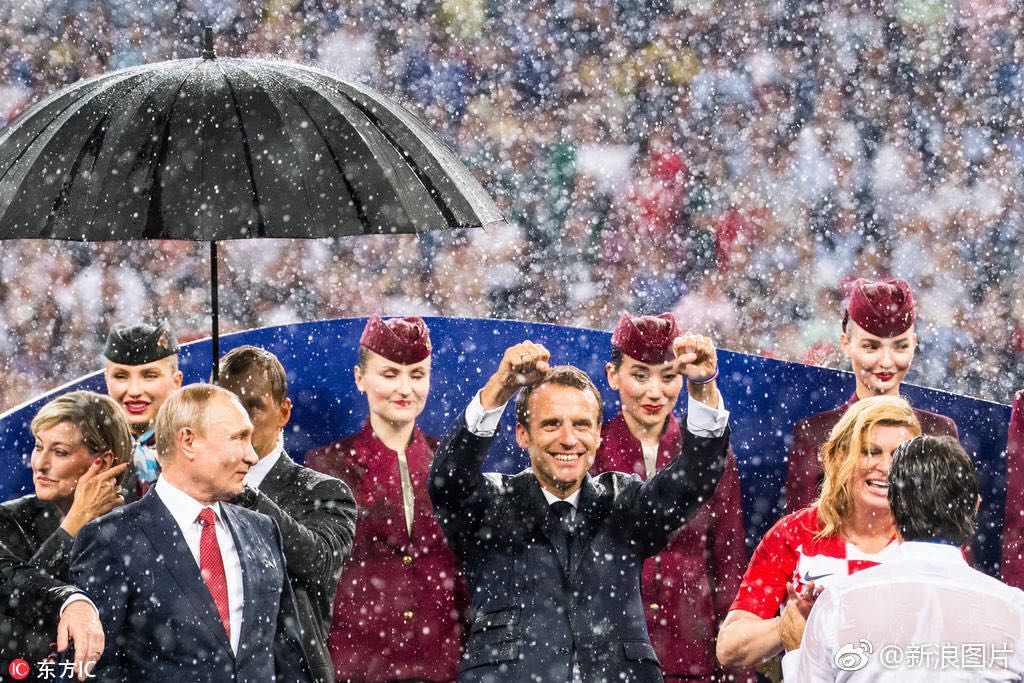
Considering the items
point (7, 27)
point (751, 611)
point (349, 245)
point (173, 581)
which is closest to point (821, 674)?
point (751, 611)

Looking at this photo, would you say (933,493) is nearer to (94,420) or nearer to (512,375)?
(512,375)

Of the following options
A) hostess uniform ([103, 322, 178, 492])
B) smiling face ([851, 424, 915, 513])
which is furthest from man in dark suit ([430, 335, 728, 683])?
hostess uniform ([103, 322, 178, 492])

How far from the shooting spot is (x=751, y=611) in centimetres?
478

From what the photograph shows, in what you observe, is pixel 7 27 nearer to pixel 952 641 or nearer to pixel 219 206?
pixel 219 206

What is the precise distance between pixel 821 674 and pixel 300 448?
7.50ft

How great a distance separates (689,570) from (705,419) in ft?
2.56

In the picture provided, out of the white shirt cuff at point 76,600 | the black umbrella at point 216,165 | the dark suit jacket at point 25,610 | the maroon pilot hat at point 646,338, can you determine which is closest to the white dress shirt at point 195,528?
the white shirt cuff at point 76,600

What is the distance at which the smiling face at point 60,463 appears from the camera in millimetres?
4977

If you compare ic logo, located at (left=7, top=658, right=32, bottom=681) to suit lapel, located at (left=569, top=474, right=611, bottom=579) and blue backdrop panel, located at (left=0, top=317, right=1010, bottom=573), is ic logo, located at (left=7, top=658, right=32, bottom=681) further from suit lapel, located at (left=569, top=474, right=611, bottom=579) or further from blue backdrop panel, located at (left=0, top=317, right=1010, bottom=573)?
suit lapel, located at (left=569, top=474, right=611, bottom=579)

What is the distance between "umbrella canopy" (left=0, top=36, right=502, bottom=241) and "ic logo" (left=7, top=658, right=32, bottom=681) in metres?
1.73

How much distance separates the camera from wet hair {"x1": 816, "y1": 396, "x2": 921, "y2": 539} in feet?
16.2

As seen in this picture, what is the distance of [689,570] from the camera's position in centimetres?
524

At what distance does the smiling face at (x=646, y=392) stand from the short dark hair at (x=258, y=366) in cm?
119

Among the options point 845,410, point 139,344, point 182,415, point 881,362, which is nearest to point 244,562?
point 182,415
